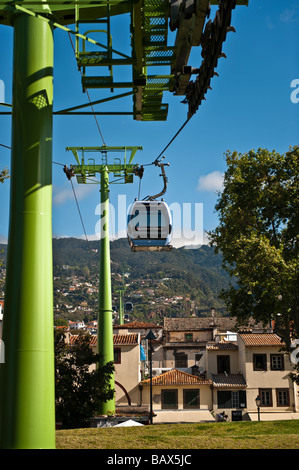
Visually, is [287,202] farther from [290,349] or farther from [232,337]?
[232,337]

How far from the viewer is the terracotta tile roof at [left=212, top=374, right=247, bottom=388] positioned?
124 feet

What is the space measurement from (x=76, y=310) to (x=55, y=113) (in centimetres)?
17281

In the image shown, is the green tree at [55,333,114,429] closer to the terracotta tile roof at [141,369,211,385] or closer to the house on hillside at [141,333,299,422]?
the terracotta tile roof at [141,369,211,385]

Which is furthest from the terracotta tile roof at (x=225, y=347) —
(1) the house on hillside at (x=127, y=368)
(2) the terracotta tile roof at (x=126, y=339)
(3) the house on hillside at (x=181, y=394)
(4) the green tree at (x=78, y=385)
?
(4) the green tree at (x=78, y=385)

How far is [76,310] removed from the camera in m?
178

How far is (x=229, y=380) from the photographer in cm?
3853

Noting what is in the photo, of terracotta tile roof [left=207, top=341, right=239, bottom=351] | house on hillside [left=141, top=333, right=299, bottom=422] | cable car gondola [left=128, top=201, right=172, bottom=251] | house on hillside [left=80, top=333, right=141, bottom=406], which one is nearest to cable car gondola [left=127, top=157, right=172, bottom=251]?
cable car gondola [left=128, top=201, right=172, bottom=251]

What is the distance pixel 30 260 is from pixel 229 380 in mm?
34350

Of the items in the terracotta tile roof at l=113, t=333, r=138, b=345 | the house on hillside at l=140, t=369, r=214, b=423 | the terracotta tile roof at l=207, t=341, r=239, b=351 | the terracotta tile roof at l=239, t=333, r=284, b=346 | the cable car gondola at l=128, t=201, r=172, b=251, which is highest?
the cable car gondola at l=128, t=201, r=172, b=251

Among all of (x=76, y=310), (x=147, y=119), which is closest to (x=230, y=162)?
(x=147, y=119)

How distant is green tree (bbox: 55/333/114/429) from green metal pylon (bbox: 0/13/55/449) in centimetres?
1134

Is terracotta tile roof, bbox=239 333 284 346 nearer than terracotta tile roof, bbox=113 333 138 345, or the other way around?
terracotta tile roof, bbox=113 333 138 345

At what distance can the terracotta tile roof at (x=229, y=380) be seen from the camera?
3778cm

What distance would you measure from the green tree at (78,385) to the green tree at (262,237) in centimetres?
564
